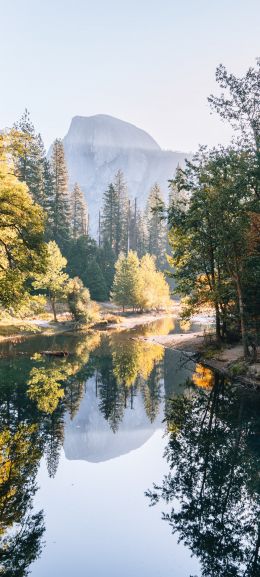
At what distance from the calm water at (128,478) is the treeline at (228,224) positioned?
6.18 meters

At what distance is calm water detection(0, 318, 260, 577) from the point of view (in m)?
8.91

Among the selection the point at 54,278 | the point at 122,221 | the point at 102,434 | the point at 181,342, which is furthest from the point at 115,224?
the point at 102,434

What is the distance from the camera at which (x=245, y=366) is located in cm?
2411

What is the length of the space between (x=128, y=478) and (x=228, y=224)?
49.1ft

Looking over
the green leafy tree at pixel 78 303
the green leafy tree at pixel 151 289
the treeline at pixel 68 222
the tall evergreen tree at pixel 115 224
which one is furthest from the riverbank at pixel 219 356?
the tall evergreen tree at pixel 115 224

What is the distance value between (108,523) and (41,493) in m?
2.41

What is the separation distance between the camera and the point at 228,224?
2302cm

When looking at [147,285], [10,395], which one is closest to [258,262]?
[10,395]

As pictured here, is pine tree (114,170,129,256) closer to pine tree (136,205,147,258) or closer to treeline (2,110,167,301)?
treeline (2,110,167,301)

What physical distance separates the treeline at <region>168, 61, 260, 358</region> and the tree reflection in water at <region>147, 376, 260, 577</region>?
8.14 m

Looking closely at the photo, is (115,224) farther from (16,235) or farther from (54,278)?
(16,235)

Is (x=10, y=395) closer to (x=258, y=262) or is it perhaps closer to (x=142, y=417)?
(x=142, y=417)

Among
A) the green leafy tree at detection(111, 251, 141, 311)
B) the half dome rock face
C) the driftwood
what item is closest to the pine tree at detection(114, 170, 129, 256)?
the green leafy tree at detection(111, 251, 141, 311)

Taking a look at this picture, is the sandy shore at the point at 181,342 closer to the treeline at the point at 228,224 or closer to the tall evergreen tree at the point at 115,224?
the treeline at the point at 228,224
